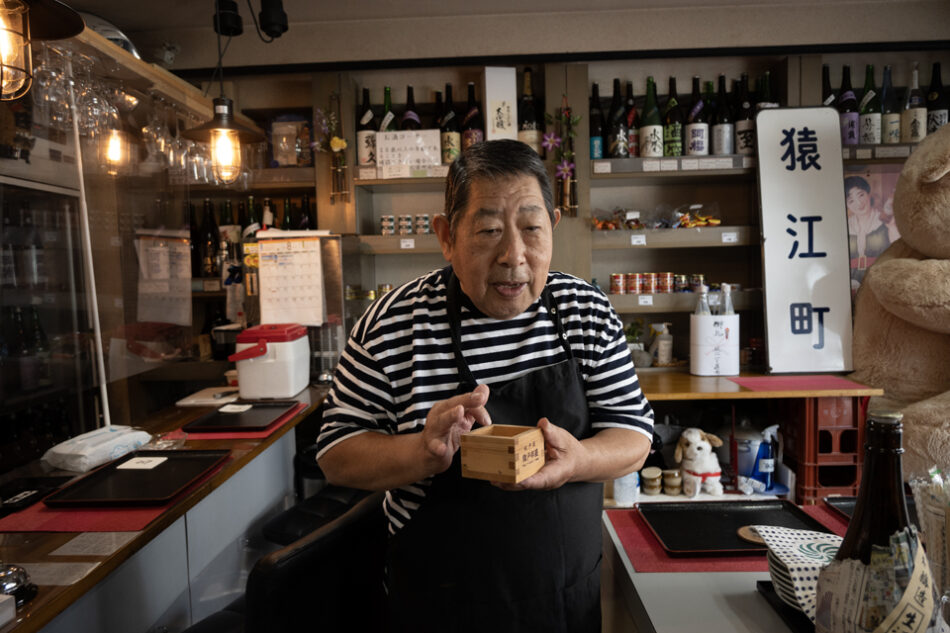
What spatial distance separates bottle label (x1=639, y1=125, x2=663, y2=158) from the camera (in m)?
3.46

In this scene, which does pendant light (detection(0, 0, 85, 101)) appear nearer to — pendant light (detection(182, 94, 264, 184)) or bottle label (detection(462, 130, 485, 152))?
pendant light (detection(182, 94, 264, 184))

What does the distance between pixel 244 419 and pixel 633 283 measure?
2400 mm

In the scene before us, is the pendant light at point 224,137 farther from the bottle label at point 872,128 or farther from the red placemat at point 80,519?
the bottle label at point 872,128

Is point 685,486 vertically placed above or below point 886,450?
below

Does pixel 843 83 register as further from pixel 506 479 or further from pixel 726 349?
pixel 506 479

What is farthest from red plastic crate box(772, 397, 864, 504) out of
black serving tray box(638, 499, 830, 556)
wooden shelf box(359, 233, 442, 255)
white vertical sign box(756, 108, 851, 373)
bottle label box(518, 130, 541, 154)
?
wooden shelf box(359, 233, 442, 255)

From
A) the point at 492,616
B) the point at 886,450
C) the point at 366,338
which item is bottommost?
the point at 492,616

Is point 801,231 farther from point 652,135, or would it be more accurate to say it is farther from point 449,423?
point 449,423

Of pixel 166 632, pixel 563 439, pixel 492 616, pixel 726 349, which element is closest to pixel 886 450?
pixel 563 439

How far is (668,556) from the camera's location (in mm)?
1100

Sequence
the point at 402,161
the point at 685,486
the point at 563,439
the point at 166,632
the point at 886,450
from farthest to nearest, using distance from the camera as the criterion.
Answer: the point at 402,161 < the point at 685,486 < the point at 166,632 < the point at 563,439 < the point at 886,450

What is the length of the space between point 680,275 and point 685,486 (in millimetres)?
1341

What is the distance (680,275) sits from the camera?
3.66 m

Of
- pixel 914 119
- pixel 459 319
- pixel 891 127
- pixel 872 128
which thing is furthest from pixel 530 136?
pixel 459 319
